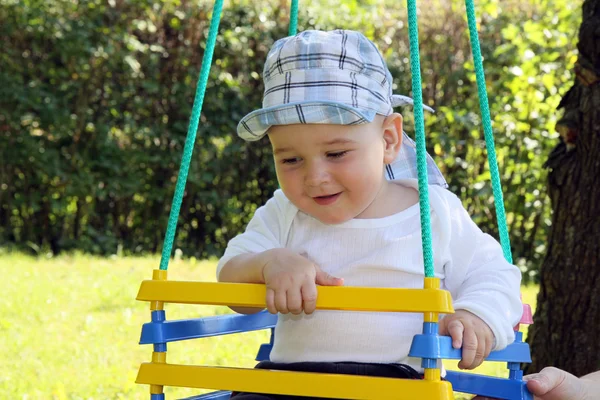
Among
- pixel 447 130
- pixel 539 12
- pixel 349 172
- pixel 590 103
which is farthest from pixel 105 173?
pixel 349 172

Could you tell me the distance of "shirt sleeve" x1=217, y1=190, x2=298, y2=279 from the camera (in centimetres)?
238

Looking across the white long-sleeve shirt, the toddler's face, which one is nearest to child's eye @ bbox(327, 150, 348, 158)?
the toddler's face

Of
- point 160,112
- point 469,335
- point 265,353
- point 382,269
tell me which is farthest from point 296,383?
point 160,112

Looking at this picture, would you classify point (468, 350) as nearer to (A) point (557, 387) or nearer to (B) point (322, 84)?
(A) point (557, 387)

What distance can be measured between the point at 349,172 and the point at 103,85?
5543 mm

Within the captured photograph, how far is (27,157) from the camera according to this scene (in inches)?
279

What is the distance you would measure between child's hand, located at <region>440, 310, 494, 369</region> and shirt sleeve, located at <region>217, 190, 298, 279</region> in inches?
23.4

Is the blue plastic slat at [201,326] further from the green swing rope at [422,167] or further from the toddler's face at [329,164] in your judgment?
the green swing rope at [422,167]

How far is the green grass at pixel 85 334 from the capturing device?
12.2 ft

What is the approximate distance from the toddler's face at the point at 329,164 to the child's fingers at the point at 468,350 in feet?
1.63

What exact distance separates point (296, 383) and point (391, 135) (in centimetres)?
81

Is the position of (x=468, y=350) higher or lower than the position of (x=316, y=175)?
lower

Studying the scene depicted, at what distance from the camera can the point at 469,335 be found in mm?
1958

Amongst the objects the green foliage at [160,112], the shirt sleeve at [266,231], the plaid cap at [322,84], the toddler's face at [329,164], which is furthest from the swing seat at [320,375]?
the green foliage at [160,112]
